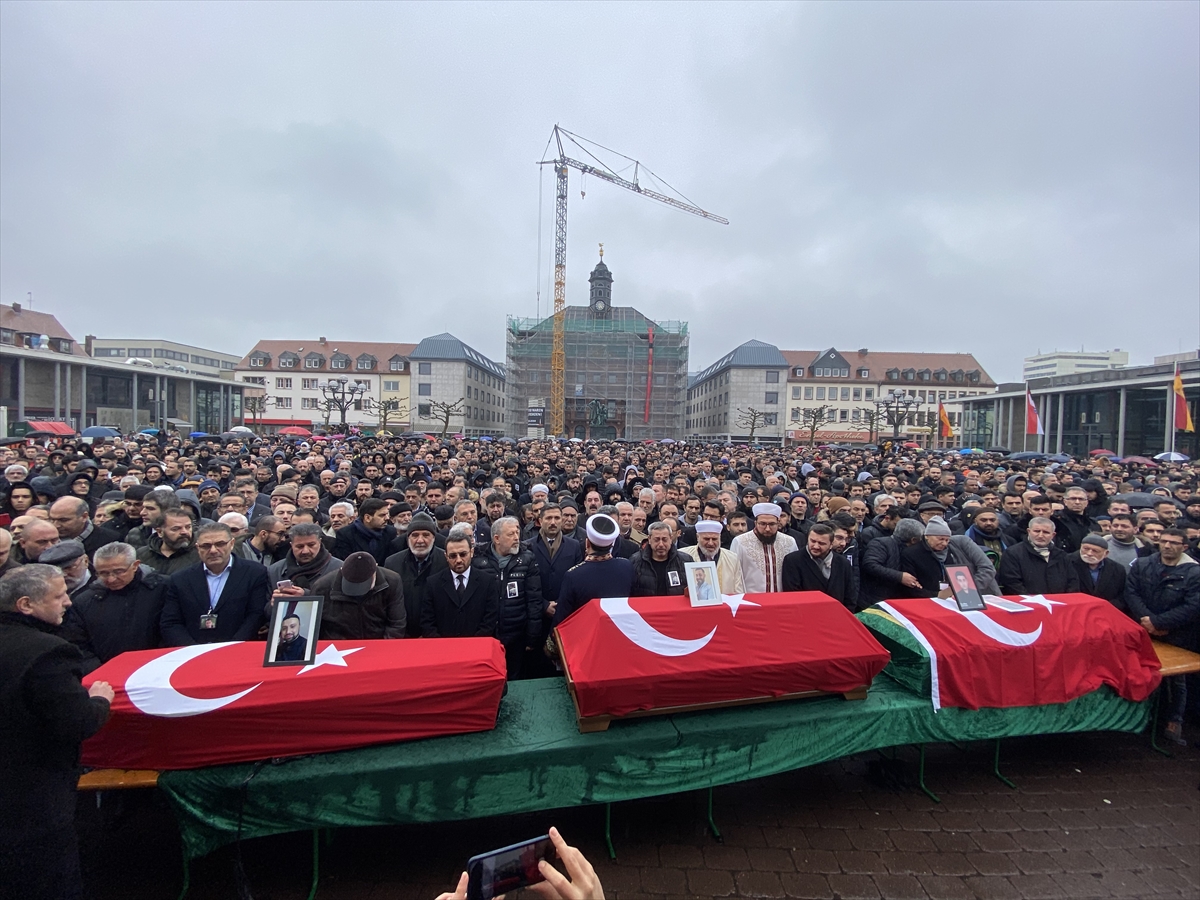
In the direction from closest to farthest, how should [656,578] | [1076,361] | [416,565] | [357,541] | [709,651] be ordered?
[709,651] < [656,578] < [416,565] < [357,541] < [1076,361]

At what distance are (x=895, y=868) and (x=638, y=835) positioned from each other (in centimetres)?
158

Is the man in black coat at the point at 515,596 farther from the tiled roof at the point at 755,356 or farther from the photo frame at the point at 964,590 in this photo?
the tiled roof at the point at 755,356

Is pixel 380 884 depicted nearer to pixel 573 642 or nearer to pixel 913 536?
pixel 573 642

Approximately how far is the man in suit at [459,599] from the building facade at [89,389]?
41.9 metres

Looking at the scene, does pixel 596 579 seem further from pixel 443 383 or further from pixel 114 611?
pixel 443 383

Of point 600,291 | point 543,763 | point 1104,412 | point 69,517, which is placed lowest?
point 543,763

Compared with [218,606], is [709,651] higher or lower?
lower

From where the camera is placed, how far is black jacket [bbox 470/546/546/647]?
4836 millimetres

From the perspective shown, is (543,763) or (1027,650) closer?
(543,763)

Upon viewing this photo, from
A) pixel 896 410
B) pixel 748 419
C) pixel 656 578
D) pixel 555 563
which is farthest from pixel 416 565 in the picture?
pixel 748 419

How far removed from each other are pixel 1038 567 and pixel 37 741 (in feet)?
24.4

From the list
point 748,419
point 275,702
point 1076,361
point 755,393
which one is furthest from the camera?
point 1076,361

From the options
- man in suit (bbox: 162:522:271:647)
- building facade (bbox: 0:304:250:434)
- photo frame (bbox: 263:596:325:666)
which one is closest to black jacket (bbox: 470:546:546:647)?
photo frame (bbox: 263:596:325:666)

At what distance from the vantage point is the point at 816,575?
16.6 ft
